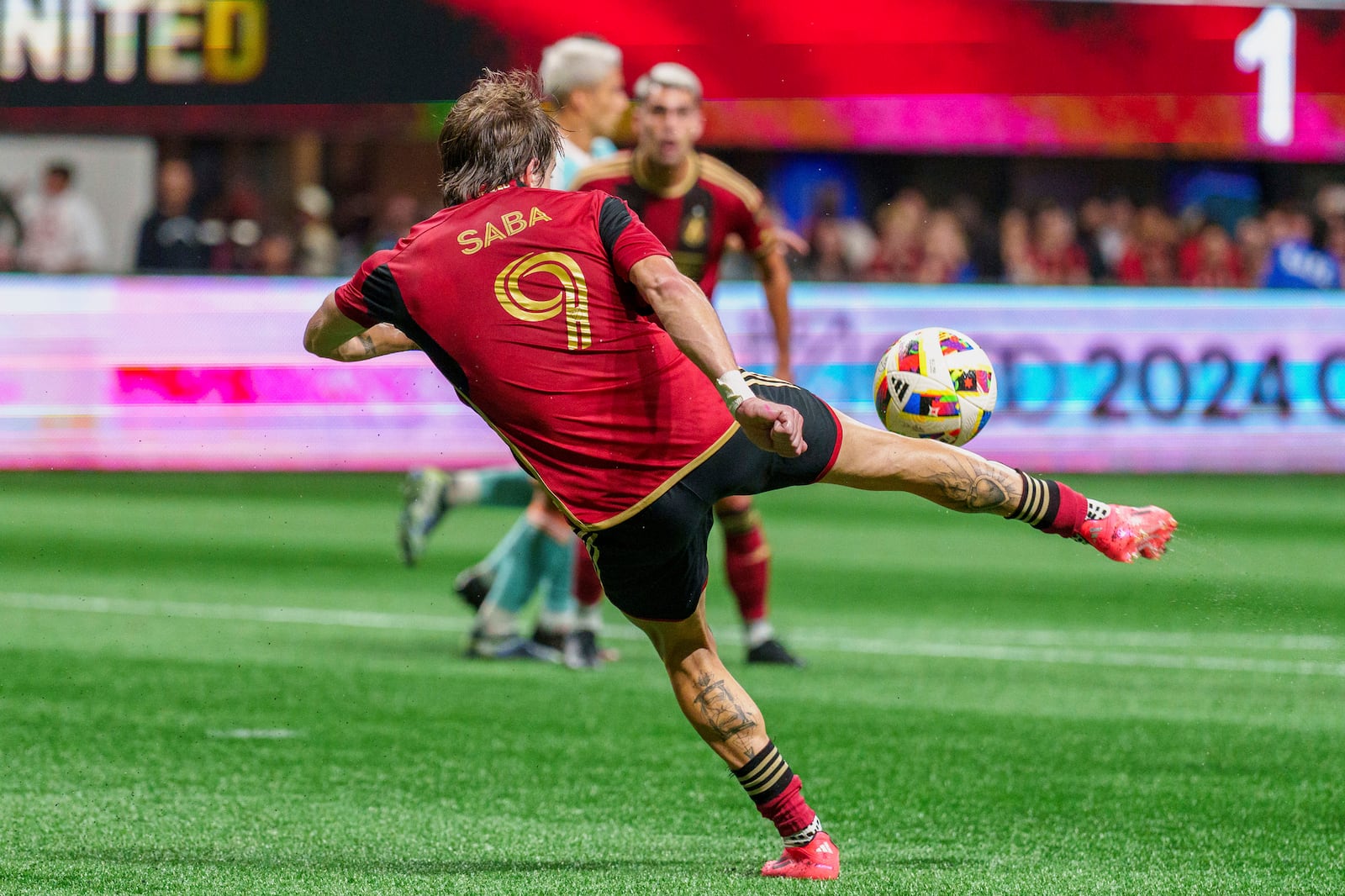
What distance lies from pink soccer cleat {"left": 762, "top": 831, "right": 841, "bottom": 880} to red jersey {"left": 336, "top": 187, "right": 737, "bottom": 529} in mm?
966

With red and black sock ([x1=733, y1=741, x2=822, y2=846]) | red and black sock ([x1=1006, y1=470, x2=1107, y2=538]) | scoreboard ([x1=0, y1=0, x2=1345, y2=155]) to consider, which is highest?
scoreboard ([x1=0, y1=0, x2=1345, y2=155])

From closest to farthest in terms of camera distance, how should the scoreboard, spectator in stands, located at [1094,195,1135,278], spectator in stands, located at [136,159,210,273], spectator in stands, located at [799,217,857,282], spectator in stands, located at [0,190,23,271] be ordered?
1. spectator in stands, located at [136,159,210,273]
2. the scoreboard
3. spectator in stands, located at [0,190,23,271]
4. spectator in stands, located at [799,217,857,282]
5. spectator in stands, located at [1094,195,1135,278]

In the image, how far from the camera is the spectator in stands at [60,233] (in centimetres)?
1842

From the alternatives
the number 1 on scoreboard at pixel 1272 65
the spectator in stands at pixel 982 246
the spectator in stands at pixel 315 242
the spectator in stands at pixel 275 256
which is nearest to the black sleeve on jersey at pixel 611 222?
the spectator in stands at pixel 315 242

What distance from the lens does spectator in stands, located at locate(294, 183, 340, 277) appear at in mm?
18438

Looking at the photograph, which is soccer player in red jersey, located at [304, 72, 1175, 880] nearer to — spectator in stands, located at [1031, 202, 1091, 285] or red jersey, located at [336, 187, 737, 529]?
red jersey, located at [336, 187, 737, 529]

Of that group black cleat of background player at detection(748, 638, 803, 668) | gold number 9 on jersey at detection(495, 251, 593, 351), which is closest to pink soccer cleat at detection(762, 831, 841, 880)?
gold number 9 on jersey at detection(495, 251, 593, 351)

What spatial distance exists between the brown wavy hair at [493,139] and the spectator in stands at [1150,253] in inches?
629

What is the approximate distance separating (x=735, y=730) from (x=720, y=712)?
0.19 ft

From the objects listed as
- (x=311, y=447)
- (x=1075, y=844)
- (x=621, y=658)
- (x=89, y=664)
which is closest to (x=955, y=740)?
(x=1075, y=844)

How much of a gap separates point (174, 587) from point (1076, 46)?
1359 cm

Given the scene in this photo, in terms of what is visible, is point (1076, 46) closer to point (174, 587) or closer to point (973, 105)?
point (973, 105)

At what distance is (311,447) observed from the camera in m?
17.4

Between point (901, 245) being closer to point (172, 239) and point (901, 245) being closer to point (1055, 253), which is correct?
point (1055, 253)
